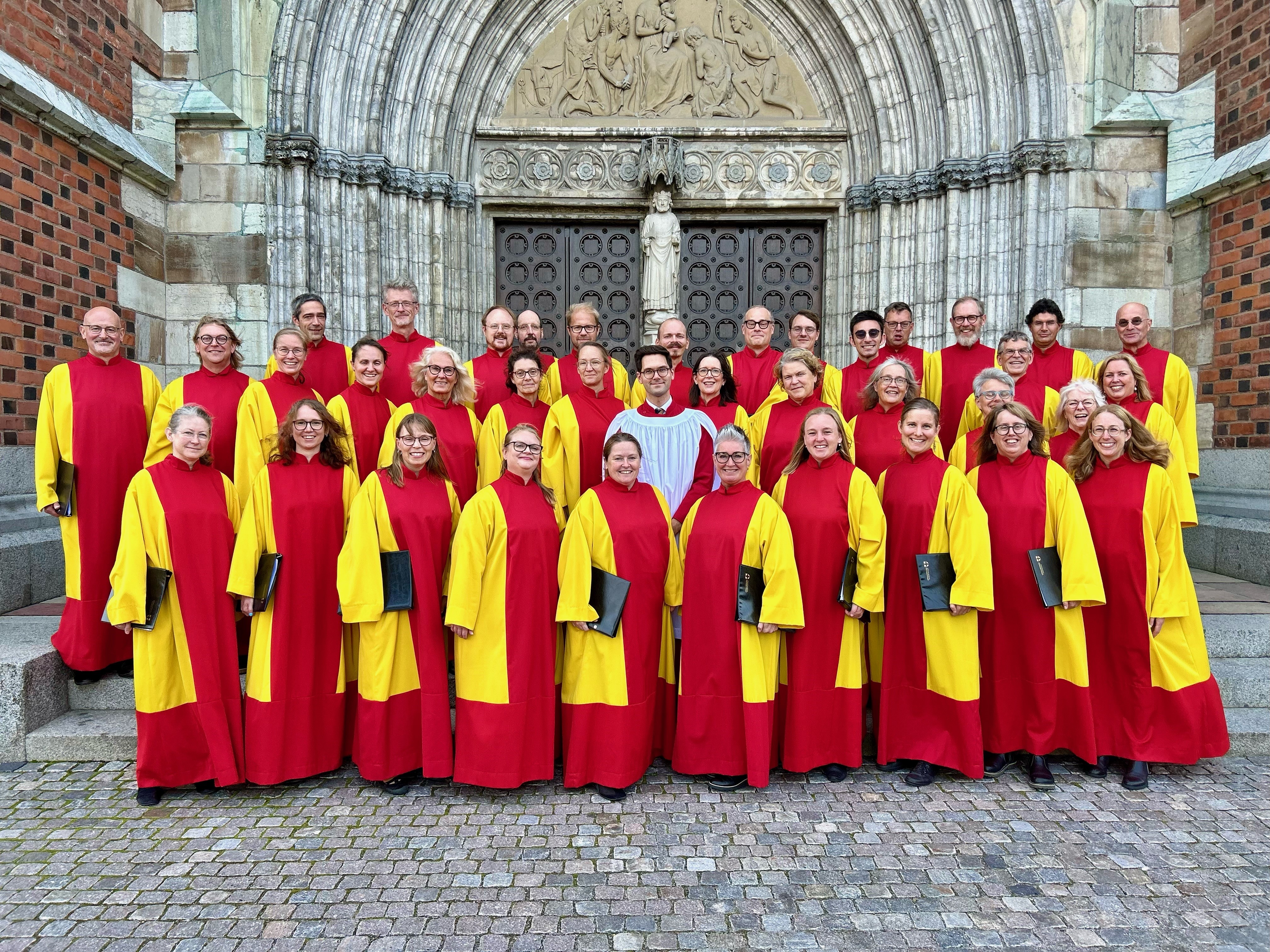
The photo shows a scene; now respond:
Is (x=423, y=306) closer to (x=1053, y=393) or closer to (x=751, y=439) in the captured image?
(x=751, y=439)

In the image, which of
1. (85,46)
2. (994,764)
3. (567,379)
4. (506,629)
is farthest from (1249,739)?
(85,46)

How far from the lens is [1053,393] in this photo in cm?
514

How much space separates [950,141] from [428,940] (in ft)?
27.3

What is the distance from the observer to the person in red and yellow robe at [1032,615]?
12.5ft

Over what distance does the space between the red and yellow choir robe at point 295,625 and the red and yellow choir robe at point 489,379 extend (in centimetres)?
149

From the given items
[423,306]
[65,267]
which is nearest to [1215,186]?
[423,306]

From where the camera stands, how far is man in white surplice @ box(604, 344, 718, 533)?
4.45 meters

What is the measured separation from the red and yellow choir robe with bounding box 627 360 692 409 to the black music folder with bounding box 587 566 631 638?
1505mm

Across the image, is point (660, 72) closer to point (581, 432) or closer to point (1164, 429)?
point (581, 432)

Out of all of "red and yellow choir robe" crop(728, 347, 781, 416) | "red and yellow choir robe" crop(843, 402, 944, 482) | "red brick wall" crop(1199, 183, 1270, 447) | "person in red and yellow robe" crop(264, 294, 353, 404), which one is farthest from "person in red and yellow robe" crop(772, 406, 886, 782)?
"red brick wall" crop(1199, 183, 1270, 447)

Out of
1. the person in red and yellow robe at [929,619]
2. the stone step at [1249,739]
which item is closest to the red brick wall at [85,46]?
the person in red and yellow robe at [929,619]

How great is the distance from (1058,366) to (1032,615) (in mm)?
2337

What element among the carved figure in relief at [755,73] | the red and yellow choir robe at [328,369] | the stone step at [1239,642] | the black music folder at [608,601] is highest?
the carved figure in relief at [755,73]

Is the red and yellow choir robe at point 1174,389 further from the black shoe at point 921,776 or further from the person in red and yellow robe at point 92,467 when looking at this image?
the person in red and yellow robe at point 92,467
